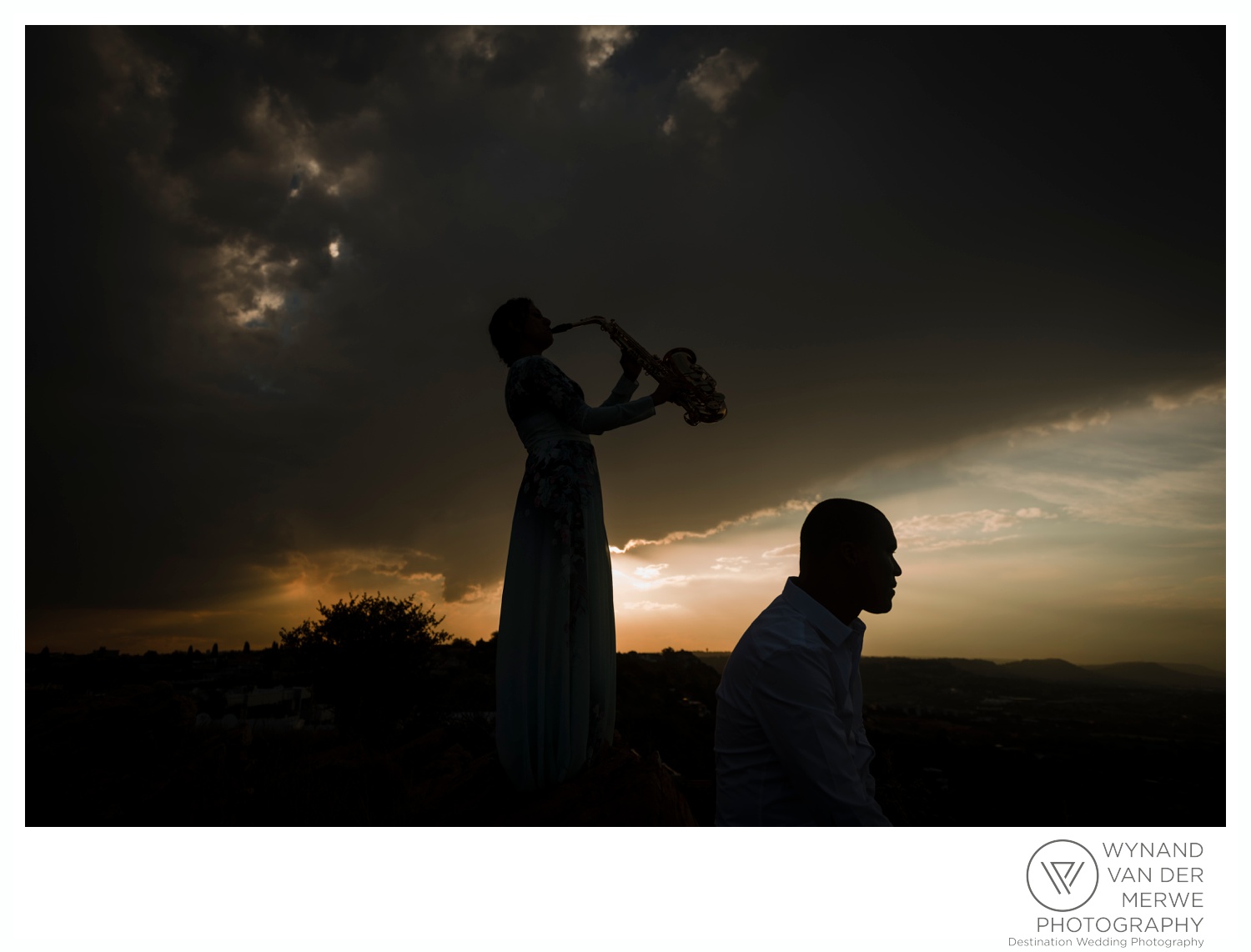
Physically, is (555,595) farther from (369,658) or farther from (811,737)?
(369,658)

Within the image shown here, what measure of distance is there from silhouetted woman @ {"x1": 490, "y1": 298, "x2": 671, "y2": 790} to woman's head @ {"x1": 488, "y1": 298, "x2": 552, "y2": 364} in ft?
0.94

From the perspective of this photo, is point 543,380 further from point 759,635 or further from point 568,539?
point 759,635

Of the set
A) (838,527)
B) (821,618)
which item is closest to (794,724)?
(821,618)

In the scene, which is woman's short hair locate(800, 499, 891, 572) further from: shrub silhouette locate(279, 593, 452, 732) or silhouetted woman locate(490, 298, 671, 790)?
shrub silhouette locate(279, 593, 452, 732)

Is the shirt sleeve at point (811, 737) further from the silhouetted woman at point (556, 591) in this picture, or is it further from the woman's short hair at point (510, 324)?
the woman's short hair at point (510, 324)

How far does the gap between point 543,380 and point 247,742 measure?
4.88 m

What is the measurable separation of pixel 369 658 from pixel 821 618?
30.3 feet

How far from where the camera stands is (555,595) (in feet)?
12.2

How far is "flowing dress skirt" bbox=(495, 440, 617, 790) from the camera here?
3.53 metres

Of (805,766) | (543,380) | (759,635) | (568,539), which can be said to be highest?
(543,380)

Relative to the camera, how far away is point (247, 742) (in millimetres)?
5980

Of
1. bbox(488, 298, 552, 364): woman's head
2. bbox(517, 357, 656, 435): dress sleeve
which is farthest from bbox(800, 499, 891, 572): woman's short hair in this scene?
bbox(488, 298, 552, 364): woman's head
